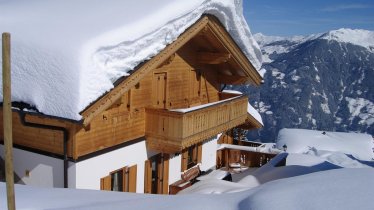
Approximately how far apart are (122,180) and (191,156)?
4955 mm

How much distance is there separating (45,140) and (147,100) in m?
3.55

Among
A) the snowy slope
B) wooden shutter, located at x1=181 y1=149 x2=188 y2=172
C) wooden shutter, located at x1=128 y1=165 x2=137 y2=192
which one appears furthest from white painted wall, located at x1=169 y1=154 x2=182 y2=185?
the snowy slope

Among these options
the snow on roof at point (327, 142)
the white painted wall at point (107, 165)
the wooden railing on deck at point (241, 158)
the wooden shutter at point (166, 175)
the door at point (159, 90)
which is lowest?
the snow on roof at point (327, 142)

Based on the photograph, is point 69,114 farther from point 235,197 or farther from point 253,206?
point 253,206

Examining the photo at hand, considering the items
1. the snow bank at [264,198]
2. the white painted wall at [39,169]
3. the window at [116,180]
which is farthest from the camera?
the window at [116,180]

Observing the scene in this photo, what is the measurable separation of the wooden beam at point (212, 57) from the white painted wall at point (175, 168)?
151 inches

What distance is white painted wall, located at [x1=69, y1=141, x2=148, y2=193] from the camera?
403 inches

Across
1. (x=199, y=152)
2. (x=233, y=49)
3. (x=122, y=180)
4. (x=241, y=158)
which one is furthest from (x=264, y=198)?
(x=241, y=158)

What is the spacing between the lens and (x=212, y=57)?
15.4 m

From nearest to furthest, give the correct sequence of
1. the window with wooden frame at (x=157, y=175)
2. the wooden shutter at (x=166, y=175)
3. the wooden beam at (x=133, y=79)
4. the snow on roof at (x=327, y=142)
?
the wooden beam at (x=133, y=79), the window with wooden frame at (x=157, y=175), the wooden shutter at (x=166, y=175), the snow on roof at (x=327, y=142)

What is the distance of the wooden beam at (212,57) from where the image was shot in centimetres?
1529

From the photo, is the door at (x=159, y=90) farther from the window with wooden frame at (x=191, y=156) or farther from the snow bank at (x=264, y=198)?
the snow bank at (x=264, y=198)

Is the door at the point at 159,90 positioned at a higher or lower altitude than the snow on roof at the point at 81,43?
lower

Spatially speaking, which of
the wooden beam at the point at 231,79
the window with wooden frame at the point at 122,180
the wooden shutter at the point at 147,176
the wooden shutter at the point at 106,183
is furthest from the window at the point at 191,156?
the wooden shutter at the point at 106,183
